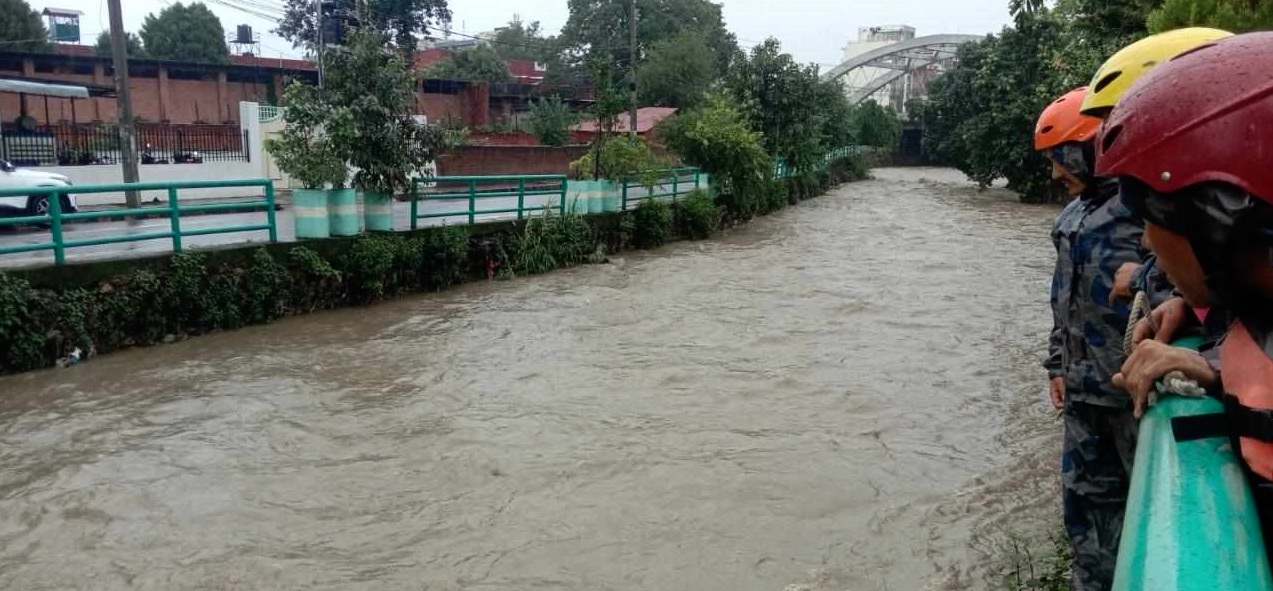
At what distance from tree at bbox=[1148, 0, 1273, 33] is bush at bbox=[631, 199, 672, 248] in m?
11.8

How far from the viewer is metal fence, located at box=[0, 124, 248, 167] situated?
1658cm

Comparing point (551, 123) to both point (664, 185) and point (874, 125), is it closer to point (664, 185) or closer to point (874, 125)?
point (664, 185)

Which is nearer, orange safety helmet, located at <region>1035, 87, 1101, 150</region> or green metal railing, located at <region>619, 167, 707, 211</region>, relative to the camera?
orange safety helmet, located at <region>1035, 87, 1101, 150</region>

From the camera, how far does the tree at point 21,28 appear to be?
3231 centimetres

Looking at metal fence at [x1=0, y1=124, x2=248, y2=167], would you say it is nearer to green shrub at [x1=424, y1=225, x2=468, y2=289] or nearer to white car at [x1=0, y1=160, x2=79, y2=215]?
white car at [x1=0, y1=160, x2=79, y2=215]

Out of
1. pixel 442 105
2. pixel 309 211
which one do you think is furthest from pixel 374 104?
pixel 442 105

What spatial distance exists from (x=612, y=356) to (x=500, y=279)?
4614mm

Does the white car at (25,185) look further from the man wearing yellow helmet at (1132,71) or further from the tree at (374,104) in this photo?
the man wearing yellow helmet at (1132,71)

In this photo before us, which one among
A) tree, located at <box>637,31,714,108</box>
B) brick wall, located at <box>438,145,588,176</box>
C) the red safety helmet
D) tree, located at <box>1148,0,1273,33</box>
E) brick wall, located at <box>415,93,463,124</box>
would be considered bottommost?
brick wall, located at <box>438,145,588,176</box>

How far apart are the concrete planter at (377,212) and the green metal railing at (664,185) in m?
5.33

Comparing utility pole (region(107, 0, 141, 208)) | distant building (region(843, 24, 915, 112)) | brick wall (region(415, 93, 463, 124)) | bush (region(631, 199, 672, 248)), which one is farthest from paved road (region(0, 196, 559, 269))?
distant building (region(843, 24, 915, 112))

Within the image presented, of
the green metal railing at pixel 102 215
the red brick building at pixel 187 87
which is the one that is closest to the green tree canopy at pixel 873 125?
the red brick building at pixel 187 87

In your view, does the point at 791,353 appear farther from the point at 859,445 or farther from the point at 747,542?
the point at 747,542

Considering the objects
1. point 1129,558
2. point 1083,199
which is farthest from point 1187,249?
point 1083,199
